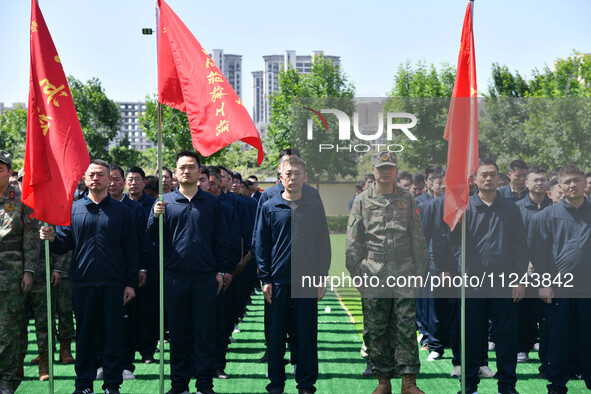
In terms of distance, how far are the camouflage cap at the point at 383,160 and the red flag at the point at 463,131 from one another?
600 millimetres

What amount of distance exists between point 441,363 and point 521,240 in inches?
84.9

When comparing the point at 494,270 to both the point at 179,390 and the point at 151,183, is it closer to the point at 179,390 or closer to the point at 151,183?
the point at 179,390

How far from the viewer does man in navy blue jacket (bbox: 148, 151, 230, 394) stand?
6594 millimetres

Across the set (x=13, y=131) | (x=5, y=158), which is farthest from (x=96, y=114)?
(x=5, y=158)

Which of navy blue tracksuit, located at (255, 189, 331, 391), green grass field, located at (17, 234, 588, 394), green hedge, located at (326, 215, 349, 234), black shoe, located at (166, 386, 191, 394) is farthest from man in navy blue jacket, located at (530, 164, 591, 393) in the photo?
black shoe, located at (166, 386, 191, 394)

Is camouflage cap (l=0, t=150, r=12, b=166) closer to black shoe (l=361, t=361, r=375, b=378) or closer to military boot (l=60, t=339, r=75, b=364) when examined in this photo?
military boot (l=60, t=339, r=75, b=364)

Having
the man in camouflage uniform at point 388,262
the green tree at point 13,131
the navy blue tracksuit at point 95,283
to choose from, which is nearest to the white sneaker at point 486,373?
the man in camouflage uniform at point 388,262

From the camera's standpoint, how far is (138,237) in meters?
7.12

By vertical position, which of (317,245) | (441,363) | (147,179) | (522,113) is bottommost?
(441,363)

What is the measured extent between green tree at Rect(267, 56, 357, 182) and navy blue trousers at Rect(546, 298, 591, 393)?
9.22ft

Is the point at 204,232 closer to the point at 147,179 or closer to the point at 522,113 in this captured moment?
the point at 147,179

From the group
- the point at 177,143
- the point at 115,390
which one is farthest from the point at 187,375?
the point at 177,143

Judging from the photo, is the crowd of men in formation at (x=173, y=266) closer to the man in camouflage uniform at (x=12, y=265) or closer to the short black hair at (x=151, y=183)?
the man in camouflage uniform at (x=12, y=265)

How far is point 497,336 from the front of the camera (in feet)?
21.9
